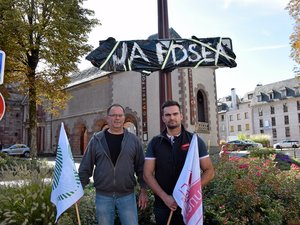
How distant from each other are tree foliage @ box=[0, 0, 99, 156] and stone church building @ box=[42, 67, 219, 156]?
6478 mm

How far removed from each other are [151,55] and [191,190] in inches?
98.4

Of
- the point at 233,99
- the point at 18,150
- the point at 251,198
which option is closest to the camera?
the point at 251,198

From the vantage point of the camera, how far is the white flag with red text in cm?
305

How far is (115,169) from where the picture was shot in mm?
3461

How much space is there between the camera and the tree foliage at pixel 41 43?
1564 centimetres

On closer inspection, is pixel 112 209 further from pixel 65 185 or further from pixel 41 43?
pixel 41 43

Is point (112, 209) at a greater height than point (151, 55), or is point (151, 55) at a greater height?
point (151, 55)

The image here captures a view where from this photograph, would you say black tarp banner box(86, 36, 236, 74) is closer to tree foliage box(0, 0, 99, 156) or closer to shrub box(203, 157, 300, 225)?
shrub box(203, 157, 300, 225)

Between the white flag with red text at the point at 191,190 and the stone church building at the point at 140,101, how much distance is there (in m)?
13.7

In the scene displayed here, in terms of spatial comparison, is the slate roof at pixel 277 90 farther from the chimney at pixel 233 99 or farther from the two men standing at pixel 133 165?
the two men standing at pixel 133 165

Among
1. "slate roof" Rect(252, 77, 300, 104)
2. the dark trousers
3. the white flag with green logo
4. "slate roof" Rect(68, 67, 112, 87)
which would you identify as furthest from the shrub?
"slate roof" Rect(252, 77, 300, 104)

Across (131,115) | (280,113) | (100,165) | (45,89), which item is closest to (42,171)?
(100,165)

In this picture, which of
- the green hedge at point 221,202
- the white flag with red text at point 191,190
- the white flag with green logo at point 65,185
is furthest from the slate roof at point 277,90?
the white flag with green logo at point 65,185

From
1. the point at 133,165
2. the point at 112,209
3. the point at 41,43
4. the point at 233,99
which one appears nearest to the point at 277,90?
the point at 233,99
